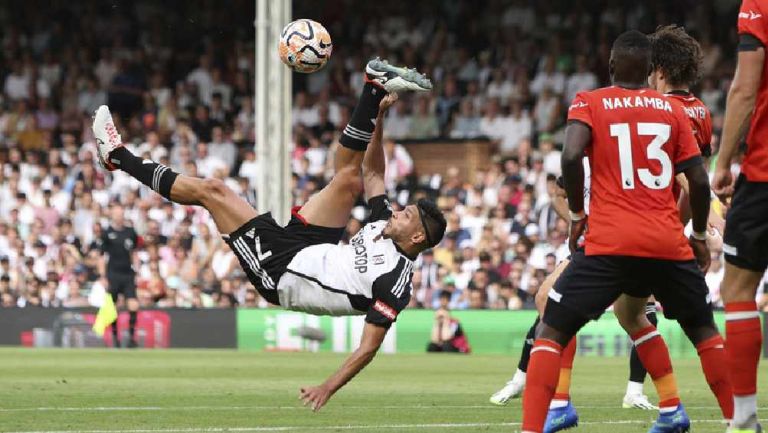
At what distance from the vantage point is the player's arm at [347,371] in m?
8.23

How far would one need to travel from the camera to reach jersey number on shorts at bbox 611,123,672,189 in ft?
23.8

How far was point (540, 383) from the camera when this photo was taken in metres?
7.27

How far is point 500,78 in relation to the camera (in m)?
27.0

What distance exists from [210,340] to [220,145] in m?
5.41

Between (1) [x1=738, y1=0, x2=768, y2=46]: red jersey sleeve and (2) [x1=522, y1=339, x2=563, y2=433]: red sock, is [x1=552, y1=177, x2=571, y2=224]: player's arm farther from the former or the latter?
(1) [x1=738, y1=0, x2=768, y2=46]: red jersey sleeve

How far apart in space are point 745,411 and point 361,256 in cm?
294

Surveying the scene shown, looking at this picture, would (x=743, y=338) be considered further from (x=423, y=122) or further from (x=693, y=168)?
(x=423, y=122)

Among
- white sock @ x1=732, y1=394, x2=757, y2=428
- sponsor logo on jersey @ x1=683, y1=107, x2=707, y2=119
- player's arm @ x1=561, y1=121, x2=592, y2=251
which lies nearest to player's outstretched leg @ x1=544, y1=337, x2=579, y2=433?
sponsor logo on jersey @ x1=683, y1=107, x2=707, y2=119

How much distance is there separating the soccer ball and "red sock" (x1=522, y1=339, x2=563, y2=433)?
16.5 ft

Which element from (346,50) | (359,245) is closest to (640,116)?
(359,245)

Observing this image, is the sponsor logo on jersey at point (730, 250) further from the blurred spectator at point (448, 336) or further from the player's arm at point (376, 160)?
the blurred spectator at point (448, 336)

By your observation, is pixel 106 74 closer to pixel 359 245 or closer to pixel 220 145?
pixel 220 145

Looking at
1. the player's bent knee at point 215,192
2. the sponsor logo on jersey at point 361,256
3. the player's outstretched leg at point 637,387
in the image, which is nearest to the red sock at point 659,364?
the sponsor logo on jersey at point 361,256

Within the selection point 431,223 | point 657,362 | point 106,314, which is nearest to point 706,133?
point 657,362
